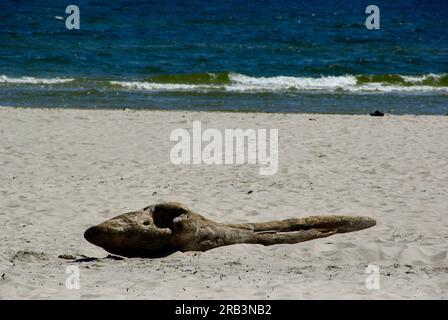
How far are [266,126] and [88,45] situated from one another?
18.1 metres

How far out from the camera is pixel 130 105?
62.7 ft

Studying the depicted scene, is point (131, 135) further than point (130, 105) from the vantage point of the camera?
No

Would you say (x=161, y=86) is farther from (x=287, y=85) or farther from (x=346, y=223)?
(x=346, y=223)

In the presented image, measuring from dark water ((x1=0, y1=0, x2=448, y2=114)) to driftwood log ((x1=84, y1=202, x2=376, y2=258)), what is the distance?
37.2 ft

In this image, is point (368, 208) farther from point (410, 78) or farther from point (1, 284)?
point (410, 78)

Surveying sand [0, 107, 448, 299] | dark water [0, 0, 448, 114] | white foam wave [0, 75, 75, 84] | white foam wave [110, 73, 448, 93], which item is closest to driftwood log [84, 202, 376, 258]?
sand [0, 107, 448, 299]

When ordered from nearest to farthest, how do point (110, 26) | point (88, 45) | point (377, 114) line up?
point (377, 114)
point (88, 45)
point (110, 26)

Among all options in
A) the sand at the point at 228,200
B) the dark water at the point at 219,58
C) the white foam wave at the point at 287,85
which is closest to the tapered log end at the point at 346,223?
the sand at the point at 228,200

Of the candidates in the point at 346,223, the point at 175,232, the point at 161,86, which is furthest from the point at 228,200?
the point at 161,86

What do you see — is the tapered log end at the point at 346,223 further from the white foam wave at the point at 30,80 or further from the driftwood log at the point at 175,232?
the white foam wave at the point at 30,80

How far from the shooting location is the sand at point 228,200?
610cm

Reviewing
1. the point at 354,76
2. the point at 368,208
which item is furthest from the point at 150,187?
the point at 354,76

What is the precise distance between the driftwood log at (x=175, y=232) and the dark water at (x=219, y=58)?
37.2 feet

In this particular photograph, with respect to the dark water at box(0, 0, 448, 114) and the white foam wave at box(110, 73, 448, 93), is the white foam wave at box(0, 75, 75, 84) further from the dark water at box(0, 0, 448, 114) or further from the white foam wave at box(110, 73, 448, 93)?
the white foam wave at box(110, 73, 448, 93)
